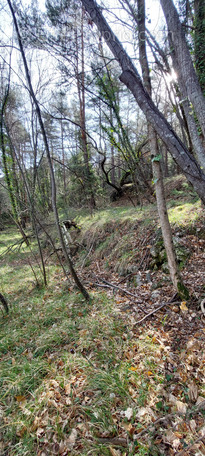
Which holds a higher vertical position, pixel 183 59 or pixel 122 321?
pixel 183 59

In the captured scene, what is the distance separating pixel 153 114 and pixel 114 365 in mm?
3035

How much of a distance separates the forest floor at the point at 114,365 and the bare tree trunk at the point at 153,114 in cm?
178

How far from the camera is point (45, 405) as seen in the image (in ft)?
5.91

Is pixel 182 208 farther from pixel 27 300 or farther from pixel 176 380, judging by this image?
pixel 27 300

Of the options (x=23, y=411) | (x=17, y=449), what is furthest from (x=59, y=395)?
(x=17, y=449)

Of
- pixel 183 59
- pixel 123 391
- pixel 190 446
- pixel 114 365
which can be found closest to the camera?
pixel 190 446

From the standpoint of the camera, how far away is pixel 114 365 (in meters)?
2.15

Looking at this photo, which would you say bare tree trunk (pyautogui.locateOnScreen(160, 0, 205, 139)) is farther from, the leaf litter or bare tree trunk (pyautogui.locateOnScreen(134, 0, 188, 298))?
the leaf litter

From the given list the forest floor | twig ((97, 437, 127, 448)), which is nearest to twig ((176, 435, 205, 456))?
the forest floor

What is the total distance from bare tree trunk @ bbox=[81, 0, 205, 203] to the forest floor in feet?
5.82

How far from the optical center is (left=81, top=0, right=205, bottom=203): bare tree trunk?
6.53ft

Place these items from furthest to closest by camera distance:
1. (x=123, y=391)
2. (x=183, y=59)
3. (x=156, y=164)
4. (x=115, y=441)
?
(x=183, y=59) → (x=156, y=164) → (x=123, y=391) → (x=115, y=441)

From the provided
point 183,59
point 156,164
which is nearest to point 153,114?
point 156,164

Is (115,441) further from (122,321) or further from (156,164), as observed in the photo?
(156,164)
